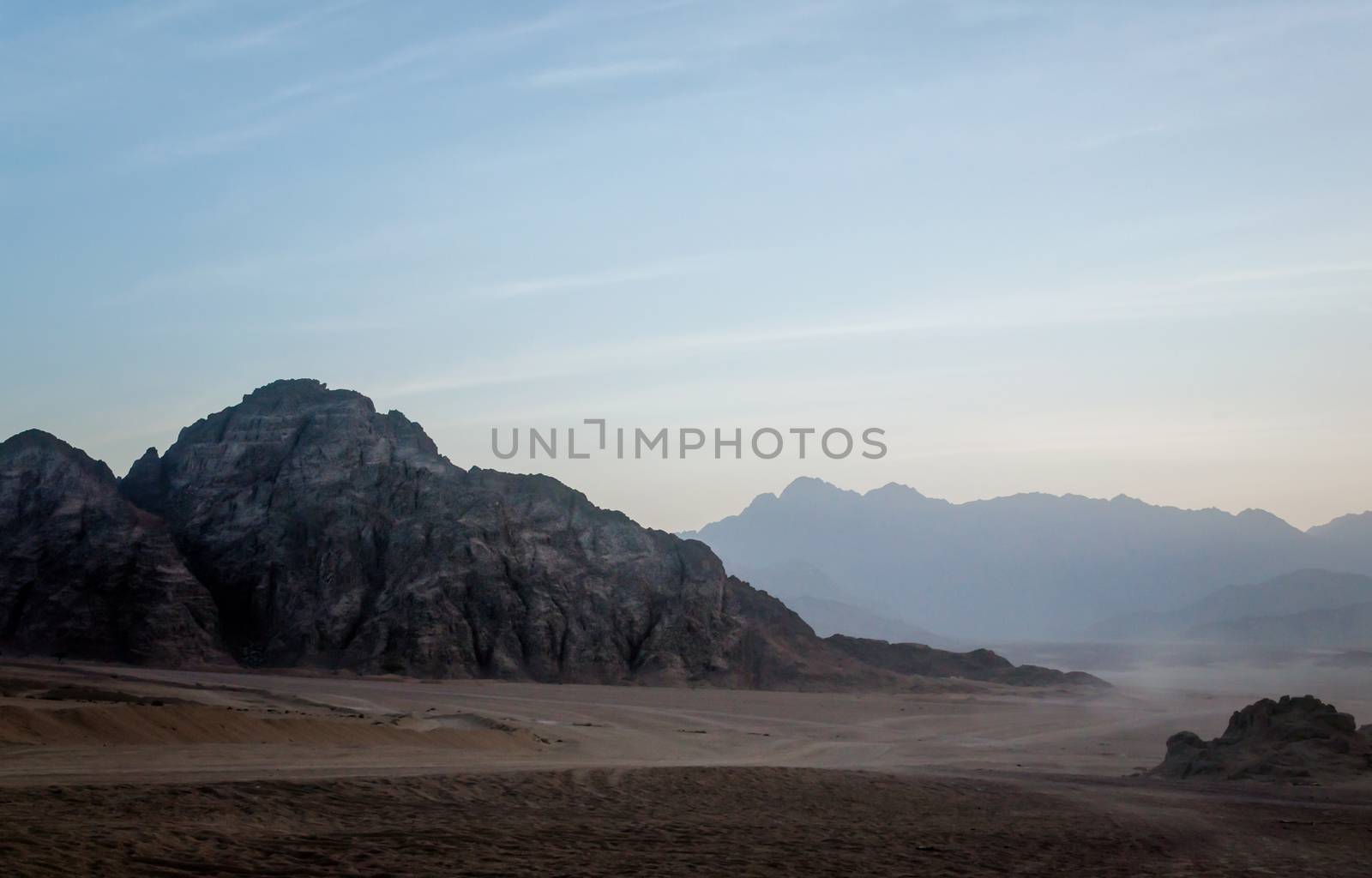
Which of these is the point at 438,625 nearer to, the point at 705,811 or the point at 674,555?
the point at 674,555

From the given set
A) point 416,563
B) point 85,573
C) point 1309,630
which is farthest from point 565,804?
point 1309,630

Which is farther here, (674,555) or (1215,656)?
(1215,656)

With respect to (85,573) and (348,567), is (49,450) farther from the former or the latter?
(348,567)

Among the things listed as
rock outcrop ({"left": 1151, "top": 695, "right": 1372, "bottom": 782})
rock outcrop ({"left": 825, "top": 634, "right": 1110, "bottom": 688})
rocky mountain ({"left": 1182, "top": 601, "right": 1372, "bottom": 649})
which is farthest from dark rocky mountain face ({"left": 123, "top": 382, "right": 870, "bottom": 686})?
rocky mountain ({"left": 1182, "top": 601, "right": 1372, "bottom": 649})

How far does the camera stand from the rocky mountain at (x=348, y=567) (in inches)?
2258

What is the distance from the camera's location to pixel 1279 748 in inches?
950

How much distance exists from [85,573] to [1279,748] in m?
54.7

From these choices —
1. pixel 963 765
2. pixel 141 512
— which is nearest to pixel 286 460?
pixel 141 512

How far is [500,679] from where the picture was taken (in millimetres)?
57656

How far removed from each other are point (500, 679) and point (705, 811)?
42665 mm

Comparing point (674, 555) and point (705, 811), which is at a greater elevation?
point (674, 555)

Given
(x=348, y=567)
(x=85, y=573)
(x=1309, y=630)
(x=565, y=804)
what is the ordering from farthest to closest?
1. (x=1309, y=630)
2. (x=348, y=567)
3. (x=85, y=573)
4. (x=565, y=804)

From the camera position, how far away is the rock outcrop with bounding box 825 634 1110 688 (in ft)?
252

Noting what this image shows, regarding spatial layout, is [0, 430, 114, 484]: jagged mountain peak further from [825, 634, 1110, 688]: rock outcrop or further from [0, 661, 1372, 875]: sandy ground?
[825, 634, 1110, 688]: rock outcrop
